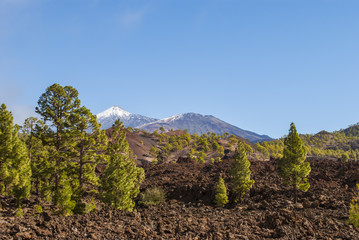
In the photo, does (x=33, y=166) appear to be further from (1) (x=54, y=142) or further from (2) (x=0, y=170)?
(1) (x=54, y=142)

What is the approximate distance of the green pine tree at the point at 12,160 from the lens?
23.7 meters

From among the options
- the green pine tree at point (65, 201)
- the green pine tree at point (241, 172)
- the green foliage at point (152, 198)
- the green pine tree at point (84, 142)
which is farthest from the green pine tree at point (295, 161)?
the green pine tree at point (65, 201)

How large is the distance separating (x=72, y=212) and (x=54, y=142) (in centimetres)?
644

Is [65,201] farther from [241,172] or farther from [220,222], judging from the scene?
[241,172]

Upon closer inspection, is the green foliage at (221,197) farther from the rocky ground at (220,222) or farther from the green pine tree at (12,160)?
the green pine tree at (12,160)

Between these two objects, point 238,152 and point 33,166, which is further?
point 238,152

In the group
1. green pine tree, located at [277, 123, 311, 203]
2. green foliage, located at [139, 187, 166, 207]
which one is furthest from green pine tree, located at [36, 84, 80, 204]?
green pine tree, located at [277, 123, 311, 203]

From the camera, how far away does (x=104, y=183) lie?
2277 centimetres

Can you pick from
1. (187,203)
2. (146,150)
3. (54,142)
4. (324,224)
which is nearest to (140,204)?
(187,203)

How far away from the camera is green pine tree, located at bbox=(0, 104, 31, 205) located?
2369 cm

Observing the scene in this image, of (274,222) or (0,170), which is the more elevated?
(0,170)

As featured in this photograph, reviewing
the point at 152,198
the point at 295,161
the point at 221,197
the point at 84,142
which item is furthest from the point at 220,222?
the point at 152,198

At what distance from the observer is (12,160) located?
2434 centimetres

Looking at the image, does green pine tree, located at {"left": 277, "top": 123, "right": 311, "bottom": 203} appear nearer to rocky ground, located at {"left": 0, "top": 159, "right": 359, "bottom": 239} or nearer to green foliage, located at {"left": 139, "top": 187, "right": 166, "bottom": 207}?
rocky ground, located at {"left": 0, "top": 159, "right": 359, "bottom": 239}
